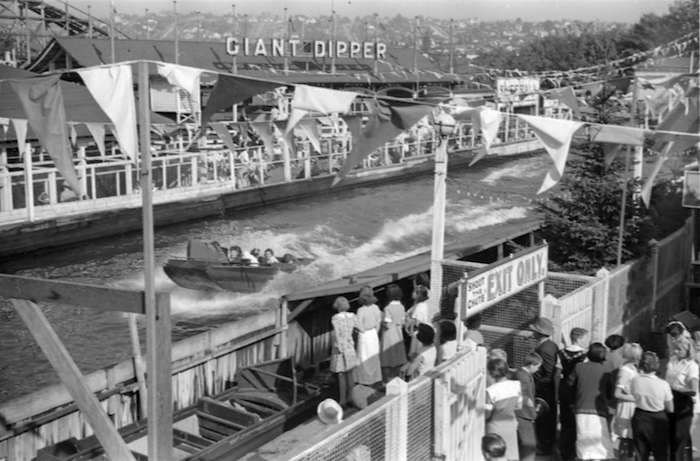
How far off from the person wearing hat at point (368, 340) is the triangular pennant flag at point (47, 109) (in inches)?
142

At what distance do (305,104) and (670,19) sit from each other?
92706 millimetres

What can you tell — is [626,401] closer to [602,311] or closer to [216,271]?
[602,311]

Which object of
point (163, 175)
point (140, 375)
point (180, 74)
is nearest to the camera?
point (180, 74)

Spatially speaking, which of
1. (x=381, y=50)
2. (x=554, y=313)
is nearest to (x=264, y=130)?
(x=554, y=313)

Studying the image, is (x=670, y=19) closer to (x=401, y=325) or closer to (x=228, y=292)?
(x=228, y=292)

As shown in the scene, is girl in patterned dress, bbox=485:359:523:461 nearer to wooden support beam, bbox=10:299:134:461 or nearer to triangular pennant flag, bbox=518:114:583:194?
wooden support beam, bbox=10:299:134:461

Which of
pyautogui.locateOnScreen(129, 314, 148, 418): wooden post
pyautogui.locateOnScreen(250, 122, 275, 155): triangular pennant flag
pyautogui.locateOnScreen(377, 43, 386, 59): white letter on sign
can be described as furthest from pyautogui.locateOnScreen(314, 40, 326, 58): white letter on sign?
pyautogui.locateOnScreen(129, 314, 148, 418): wooden post

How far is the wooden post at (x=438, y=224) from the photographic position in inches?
491

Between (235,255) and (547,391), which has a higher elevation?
(547,391)

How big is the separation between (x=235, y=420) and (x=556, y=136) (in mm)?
5153

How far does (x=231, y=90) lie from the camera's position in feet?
31.9

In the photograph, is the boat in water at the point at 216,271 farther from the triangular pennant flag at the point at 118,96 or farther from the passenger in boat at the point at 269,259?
the triangular pennant flag at the point at 118,96

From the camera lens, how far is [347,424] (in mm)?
6684

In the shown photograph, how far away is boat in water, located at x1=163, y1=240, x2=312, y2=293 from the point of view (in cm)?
2312
